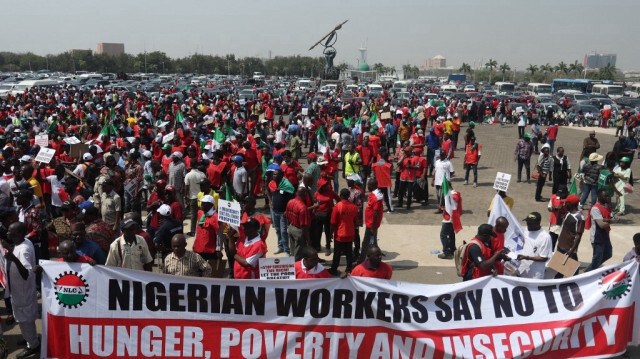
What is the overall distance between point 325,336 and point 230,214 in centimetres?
199

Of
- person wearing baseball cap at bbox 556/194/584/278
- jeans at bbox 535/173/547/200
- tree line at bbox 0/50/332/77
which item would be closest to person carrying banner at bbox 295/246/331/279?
person wearing baseball cap at bbox 556/194/584/278

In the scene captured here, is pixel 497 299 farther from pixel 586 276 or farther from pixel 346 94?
pixel 346 94

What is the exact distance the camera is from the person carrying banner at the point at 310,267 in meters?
5.42

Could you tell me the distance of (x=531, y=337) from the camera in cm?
529

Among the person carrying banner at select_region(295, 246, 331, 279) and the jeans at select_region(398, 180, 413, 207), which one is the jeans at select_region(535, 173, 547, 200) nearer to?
the jeans at select_region(398, 180, 413, 207)

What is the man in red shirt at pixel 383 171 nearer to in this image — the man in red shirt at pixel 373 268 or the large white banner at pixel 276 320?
the man in red shirt at pixel 373 268

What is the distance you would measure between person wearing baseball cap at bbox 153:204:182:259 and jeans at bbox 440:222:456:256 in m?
4.57

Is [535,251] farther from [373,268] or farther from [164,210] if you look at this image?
[164,210]

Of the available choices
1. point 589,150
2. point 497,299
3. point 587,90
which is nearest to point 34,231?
point 497,299

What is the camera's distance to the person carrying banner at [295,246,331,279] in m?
5.42

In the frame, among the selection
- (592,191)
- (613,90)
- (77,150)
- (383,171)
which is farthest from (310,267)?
(613,90)

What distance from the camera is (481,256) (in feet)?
19.3

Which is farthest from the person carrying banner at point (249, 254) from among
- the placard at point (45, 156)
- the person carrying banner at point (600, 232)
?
the placard at point (45, 156)

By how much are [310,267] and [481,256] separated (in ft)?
6.44
